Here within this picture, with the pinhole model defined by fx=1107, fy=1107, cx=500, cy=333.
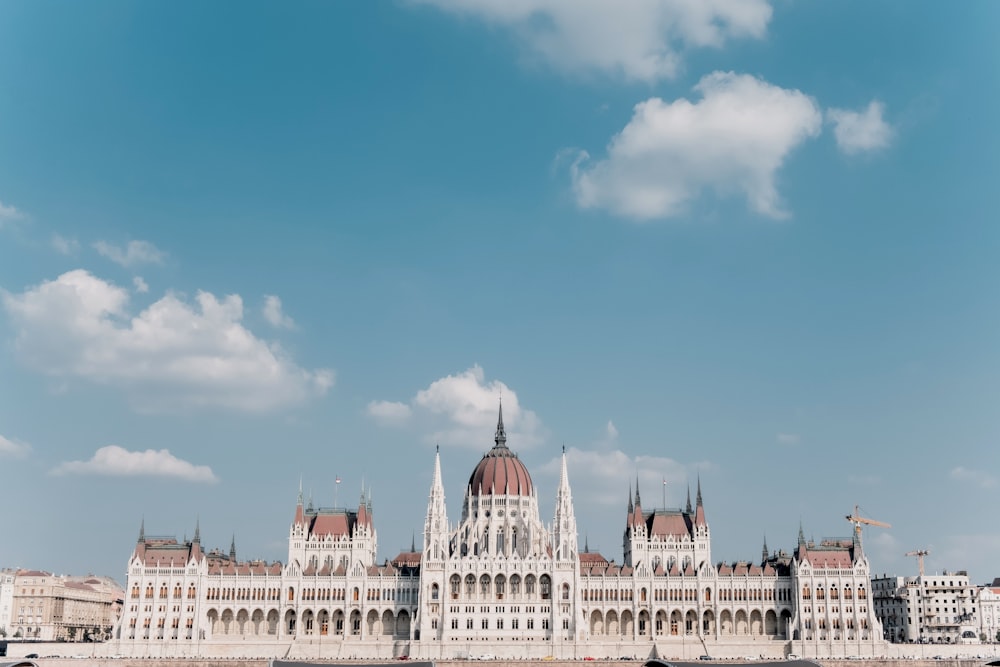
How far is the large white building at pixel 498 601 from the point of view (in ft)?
479

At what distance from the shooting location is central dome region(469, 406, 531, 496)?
526 ft

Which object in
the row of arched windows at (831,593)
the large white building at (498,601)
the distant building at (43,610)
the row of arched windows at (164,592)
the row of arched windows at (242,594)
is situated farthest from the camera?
the distant building at (43,610)

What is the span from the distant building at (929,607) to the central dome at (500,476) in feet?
220

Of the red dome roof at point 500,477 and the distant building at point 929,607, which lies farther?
the distant building at point 929,607

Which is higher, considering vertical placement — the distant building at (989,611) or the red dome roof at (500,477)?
the red dome roof at (500,477)

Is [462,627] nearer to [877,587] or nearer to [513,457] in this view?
[513,457]

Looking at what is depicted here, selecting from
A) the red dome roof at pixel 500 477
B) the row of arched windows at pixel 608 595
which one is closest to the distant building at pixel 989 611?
the row of arched windows at pixel 608 595

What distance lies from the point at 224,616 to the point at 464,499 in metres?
37.4

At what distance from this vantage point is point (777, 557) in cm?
17088

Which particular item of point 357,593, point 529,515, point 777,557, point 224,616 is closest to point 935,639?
point 777,557

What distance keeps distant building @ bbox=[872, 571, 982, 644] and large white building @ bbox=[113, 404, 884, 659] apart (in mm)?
31488

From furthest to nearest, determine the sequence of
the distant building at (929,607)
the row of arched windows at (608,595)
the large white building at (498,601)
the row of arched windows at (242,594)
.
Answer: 1. the distant building at (929,607)
2. the row of arched windows at (608,595)
3. the row of arched windows at (242,594)
4. the large white building at (498,601)

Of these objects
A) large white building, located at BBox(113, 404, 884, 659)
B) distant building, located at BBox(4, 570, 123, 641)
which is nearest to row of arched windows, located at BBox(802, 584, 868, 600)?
large white building, located at BBox(113, 404, 884, 659)

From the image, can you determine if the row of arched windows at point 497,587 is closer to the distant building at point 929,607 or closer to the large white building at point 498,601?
the large white building at point 498,601
